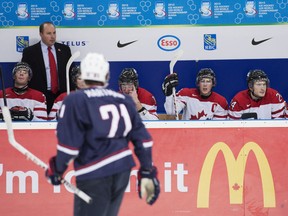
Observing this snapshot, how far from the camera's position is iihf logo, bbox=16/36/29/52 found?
327 inches

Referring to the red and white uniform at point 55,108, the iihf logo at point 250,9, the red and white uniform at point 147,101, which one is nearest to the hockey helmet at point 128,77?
the red and white uniform at point 147,101

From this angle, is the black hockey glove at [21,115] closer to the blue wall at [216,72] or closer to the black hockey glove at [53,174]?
the blue wall at [216,72]

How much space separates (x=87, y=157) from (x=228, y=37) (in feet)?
13.9

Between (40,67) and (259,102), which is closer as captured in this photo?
(259,102)

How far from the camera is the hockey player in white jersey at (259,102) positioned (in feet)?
23.7

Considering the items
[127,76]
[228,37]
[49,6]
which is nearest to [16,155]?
[127,76]

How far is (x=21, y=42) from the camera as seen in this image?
8.30 metres

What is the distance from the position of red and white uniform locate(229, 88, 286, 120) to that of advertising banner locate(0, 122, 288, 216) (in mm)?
1019

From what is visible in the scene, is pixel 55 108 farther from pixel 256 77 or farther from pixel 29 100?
pixel 256 77

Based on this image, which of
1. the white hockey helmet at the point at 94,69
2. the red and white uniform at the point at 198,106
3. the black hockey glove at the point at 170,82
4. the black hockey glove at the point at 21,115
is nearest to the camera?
the white hockey helmet at the point at 94,69

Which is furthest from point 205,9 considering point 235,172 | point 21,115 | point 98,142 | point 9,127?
point 98,142

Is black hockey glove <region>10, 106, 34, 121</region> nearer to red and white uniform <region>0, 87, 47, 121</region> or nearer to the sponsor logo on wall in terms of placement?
red and white uniform <region>0, 87, 47, 121</region>

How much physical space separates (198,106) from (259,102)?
55 centimetres

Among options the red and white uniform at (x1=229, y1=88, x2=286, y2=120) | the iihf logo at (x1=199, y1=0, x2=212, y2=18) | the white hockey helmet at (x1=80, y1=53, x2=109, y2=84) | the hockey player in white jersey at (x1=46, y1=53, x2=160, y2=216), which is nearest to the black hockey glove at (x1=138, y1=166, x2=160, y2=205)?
the hockey player in white jersey at (x1=46, y1=53, x2=160, y2=216)
